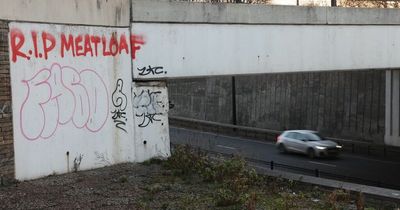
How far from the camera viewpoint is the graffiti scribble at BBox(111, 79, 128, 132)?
12.1 m

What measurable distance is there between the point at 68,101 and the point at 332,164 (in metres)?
19.1

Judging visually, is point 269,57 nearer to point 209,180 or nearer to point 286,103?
point 209,180

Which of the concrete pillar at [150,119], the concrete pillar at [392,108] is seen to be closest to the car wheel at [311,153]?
the concrete pillar at [392,108]

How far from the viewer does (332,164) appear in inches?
1080

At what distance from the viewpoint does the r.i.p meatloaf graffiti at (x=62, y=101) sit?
1038 cm

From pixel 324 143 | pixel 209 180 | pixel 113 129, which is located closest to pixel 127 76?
pixel 113 129

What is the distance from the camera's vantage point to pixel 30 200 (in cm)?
890

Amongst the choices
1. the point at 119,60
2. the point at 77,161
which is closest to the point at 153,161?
the point at 77,161

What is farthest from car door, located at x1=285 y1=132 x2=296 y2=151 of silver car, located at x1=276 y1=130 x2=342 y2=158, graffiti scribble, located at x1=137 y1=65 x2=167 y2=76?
graffiti scribble, located at x1=137 y1=65 x2=167 y2=76

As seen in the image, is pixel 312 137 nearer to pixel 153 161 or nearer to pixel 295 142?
pixel 295 142

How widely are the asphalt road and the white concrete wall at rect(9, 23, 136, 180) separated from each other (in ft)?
32.6

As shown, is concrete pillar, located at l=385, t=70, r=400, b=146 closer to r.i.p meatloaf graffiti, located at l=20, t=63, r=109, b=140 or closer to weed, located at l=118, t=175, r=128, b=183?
r.i.p meatloaf graffiti, located at l=20, t=63, r=109, b=140

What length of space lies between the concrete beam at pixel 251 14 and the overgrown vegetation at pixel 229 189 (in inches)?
129

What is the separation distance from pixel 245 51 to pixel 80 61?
205 inches
